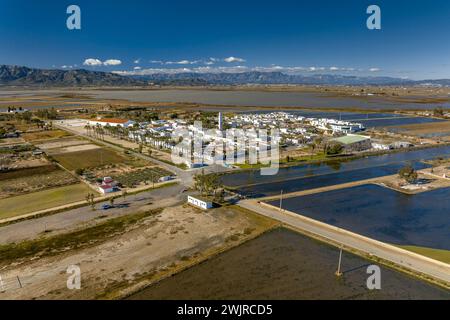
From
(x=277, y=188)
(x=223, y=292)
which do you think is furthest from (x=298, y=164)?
(x=223, y=292)

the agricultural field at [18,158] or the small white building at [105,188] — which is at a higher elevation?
the agricultural field at [18,158]

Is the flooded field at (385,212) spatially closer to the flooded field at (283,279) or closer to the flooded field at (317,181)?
the flooded field at (317,181)

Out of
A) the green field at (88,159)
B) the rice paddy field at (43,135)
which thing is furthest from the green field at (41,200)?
the rice paddy field at (43,135)

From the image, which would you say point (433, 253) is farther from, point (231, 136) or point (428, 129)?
point (428, 129)

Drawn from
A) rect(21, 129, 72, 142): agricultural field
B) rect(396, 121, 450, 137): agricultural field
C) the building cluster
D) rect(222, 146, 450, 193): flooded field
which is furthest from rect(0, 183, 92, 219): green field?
rect(396, 121, 450, 137): agricultural field

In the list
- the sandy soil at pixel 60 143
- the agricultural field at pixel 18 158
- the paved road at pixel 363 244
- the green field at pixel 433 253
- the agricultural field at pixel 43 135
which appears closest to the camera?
the paved road at pixel 363 244
